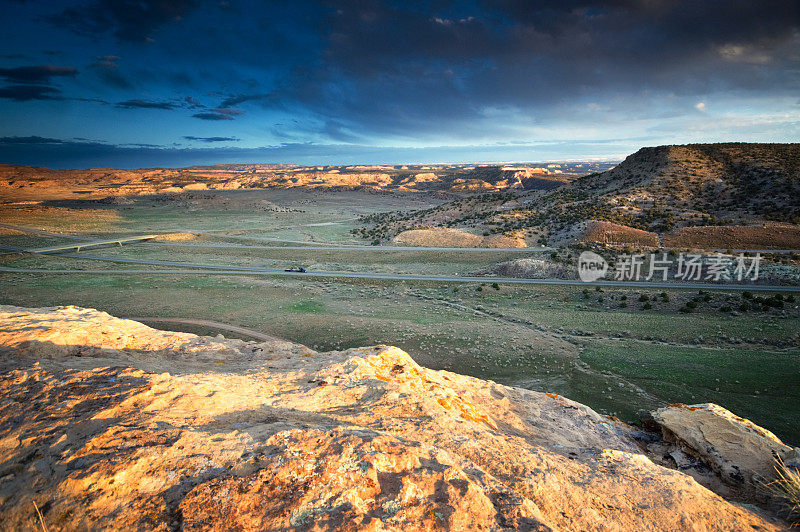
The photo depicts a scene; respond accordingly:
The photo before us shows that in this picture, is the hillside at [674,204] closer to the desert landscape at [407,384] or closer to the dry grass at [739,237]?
the dry grass at [739,237]

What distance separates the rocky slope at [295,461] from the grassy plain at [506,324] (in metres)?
9.95

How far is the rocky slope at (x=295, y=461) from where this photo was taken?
4.22 metres

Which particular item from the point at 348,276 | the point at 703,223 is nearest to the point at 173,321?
the point at 348,276

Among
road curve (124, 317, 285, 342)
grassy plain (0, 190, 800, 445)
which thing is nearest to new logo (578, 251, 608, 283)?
grassy plain (0, 190, 800, 445)

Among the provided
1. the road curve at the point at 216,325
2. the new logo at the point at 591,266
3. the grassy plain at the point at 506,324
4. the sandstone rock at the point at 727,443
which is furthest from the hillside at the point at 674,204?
the road curve at the point at 216,325

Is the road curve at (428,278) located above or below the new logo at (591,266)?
below

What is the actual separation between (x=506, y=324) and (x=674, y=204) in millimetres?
48371

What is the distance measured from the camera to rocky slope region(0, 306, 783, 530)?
4.22 meters

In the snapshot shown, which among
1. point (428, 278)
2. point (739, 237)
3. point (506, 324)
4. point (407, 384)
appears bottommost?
point (506, 324)

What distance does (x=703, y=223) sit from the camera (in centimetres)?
4841

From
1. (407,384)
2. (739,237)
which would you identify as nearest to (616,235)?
(739,237)

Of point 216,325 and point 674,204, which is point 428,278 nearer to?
point 216,325

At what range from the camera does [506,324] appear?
2572 centimetres

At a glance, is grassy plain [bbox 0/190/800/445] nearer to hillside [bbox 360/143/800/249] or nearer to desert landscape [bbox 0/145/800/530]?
desert landscape [bbox 0/145/800/530]
